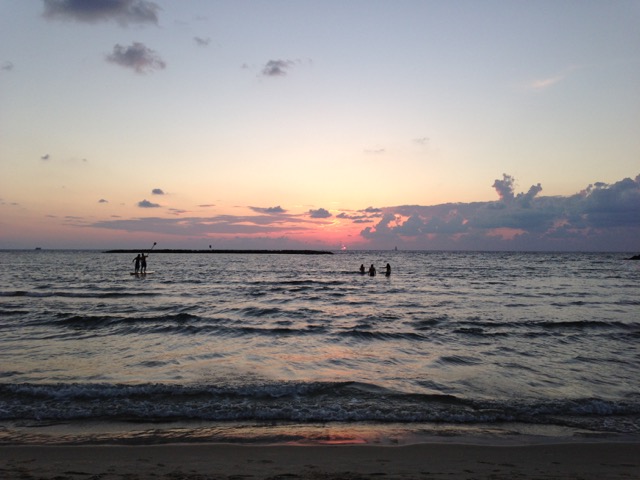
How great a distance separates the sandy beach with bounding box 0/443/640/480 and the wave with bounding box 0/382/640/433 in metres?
1.41

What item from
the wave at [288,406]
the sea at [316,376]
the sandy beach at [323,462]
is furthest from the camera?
the wave at [288,406]

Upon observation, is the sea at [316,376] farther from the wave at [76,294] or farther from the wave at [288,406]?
the wave at [76,294]

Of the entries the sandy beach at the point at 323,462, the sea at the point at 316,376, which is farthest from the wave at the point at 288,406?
the sandy beach at the point at 323,462

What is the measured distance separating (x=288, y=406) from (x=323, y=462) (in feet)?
9.12

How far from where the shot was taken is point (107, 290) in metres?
35.8

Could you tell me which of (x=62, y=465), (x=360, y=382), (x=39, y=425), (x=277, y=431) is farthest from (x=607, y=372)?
(x=39, y=425)

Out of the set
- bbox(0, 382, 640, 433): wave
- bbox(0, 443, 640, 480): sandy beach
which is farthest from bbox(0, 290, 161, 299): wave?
bbox(0, 443, 640, 480): sandy beach

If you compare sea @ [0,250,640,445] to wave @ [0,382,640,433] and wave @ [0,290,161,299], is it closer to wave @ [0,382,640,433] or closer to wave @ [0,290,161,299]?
wave @ [0,382,640,433]

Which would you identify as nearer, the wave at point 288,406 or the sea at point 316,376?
the sea at point 316,376

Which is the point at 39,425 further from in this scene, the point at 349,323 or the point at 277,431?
the point at 349,323

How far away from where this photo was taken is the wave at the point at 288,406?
834cm

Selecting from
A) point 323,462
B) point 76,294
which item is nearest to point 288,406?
point 323,462

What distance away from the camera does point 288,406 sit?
8984mm

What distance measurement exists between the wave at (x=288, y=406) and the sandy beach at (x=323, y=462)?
141 centimetres
